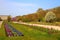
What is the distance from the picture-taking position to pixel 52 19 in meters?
49.6

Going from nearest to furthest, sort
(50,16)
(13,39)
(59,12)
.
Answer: (13,39) < (50,16) < (59,12)

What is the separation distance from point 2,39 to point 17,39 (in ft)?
3.72

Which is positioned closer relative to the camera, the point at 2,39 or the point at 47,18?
the point at 2,39

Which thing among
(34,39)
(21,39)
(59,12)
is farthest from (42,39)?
(59,12)

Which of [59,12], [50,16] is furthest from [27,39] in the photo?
[59,12]

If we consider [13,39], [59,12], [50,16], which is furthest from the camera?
[59,12]

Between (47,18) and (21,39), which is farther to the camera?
(47,18)

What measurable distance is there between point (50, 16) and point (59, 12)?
36.5 meters

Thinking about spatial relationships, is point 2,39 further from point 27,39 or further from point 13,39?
point 27,39

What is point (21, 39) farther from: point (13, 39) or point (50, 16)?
point (50, 16)

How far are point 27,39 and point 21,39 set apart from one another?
413 millimetres

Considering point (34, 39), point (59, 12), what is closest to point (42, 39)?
point (34, 39)

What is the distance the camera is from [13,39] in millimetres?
10922

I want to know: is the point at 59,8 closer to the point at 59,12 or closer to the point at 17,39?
the point at 59,12
